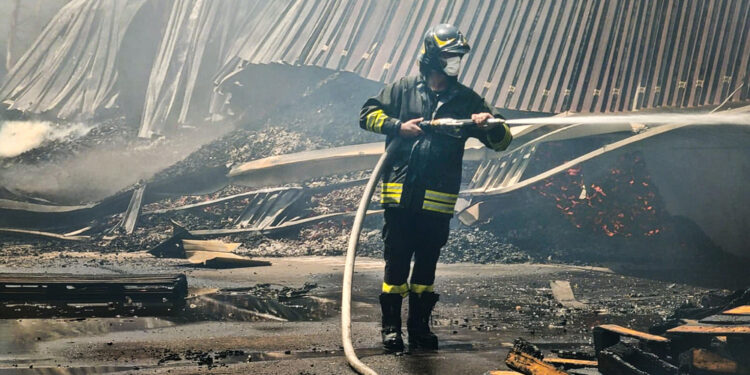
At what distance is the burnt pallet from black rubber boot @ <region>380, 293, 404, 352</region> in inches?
70.1

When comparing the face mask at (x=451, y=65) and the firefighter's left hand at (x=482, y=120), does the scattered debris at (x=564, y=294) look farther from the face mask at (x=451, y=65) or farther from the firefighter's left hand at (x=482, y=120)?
the face mask at (x=451, y=65)

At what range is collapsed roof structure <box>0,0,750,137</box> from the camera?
396 inches

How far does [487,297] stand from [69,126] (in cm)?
1149

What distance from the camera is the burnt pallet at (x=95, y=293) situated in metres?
5.91

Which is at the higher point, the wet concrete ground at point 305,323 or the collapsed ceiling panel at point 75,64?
the collapsed ceiling panel at point 75,64

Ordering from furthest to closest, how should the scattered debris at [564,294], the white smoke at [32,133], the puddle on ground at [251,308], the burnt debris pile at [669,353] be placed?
the white smoke at [32,133]
the scattered debris at [564,294]
the puddle on ground at [251,308]
the burnt debris pile at [669,353]

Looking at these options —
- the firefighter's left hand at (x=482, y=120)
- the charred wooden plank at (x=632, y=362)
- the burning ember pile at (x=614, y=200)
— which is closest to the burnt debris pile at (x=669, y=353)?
the charred wooden plank at (x=632, y=362)

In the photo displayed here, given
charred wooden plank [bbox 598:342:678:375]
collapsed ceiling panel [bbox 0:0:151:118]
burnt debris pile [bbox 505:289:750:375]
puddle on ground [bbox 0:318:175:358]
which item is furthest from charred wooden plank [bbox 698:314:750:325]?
collapsed ceiling panel [bbox 0:0:151:118]

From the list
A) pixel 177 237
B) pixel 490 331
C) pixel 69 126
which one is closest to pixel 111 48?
pixel 69 126

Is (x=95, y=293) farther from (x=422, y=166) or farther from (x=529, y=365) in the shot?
(x=529, y=365)

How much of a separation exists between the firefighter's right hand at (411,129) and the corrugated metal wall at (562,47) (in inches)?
235

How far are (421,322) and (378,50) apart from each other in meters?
8.81

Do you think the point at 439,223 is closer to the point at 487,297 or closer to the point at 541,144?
the point at 487,297

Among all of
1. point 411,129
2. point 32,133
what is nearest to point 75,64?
point 32,133
